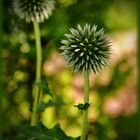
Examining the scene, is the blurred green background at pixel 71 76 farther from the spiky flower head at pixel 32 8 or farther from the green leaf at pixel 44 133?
the green leaf at pixel 44 133

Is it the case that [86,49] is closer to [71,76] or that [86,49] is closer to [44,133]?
[44,133]

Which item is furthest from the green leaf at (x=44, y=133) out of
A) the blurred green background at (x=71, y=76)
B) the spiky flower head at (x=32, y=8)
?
the blurred green background at (x=71, y=76)

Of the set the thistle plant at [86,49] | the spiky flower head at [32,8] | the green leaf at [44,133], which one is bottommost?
the green leaf at [44,133]

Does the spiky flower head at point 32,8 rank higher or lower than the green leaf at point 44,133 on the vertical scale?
higher

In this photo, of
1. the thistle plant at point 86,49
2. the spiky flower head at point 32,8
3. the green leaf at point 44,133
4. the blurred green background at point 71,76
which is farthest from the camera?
the blurred green background at point 71,76

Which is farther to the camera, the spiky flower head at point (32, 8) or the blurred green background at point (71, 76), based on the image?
the blurred green background at point (71, 76)

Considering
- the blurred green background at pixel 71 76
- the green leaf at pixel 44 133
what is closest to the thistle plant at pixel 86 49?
the green leaf at pixel 44 133

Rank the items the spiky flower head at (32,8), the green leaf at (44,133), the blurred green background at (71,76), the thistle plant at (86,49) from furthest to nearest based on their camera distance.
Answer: the blurred green background at (71,76) < the spiky flower head at (32,8) < the thistle plant at (86,49) < the green leaf at (44,133)
